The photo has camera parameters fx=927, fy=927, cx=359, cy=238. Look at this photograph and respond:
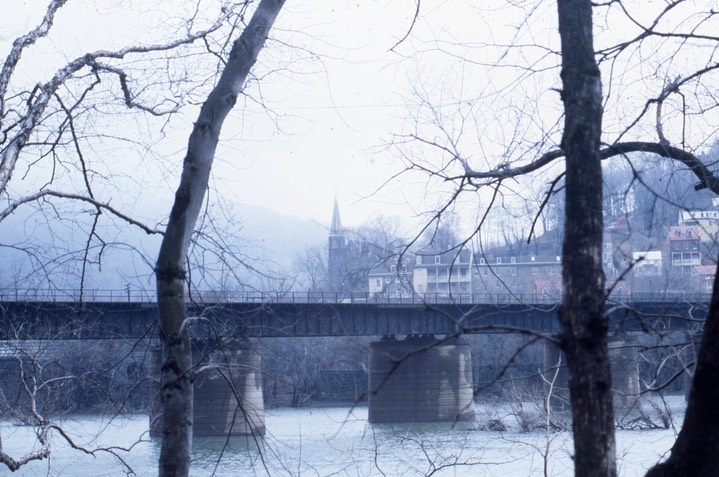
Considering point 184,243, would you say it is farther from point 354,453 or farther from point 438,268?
point 354,453

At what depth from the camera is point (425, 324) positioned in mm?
40062

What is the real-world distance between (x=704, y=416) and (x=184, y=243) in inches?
150

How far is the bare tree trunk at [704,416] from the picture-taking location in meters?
3.74

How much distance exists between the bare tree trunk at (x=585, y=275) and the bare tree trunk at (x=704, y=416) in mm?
331

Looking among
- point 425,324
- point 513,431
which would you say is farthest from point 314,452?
point 425,324

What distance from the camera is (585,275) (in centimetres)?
387

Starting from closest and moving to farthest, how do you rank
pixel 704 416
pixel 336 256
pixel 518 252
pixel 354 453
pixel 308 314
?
pixel 704 416 < pixel 518 252 < pixel 336 256 < pixel 308 314 < pixel 354 453

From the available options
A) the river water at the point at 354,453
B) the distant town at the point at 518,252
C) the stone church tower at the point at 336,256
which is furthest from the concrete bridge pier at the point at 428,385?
the stone church tower at the point at 336,256

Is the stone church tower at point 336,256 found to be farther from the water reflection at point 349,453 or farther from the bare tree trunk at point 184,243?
the bare tree trunk at point 184,243

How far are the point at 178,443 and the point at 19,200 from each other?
3.34m

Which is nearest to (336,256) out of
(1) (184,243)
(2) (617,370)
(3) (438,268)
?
(3) (438,268)

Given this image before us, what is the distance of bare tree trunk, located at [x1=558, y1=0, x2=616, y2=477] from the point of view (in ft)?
12.4

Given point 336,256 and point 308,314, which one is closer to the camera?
point 336,256

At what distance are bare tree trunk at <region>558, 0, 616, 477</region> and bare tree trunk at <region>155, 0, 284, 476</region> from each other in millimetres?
2998
